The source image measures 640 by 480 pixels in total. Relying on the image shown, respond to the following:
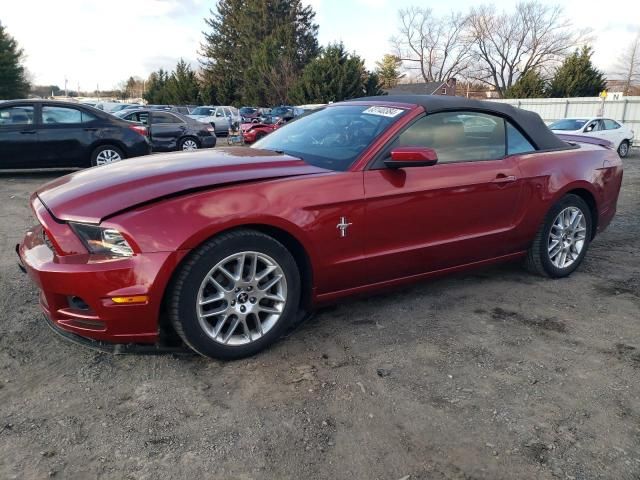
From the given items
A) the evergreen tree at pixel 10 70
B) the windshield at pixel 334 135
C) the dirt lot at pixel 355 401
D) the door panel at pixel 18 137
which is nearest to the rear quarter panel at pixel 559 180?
the dirt lot at pixel 355 401

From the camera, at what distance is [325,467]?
2.08 m

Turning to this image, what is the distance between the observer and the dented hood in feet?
8.73

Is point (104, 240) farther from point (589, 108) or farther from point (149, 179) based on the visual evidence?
point (589, 108)

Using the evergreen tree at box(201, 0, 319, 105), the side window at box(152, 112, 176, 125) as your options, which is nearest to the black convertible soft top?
the side window at box(152, 112, 176, 125)

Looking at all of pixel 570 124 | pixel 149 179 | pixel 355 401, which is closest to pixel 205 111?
pixel 570 124

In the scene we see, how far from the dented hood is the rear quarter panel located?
6.01ft

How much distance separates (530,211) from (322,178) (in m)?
1.92

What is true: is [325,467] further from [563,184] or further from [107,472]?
[563,184]

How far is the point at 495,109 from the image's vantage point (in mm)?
4016

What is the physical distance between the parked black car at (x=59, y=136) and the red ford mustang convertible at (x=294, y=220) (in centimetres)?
629

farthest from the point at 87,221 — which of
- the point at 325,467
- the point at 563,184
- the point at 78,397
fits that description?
the point at 563,184

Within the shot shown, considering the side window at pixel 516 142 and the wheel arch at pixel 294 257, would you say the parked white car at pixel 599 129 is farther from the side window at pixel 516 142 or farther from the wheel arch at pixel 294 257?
the wheel arch at pixel 294 257

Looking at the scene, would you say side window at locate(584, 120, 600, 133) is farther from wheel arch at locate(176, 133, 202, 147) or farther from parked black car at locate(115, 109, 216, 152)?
wheel arch at locate(176, 133, 202, 147)

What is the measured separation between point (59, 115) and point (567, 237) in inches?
333
